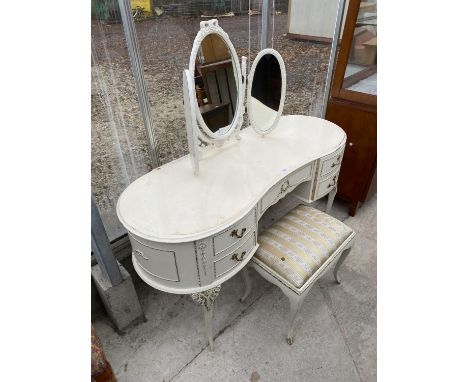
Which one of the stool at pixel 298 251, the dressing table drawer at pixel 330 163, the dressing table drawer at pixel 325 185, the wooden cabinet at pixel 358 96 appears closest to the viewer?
the stool at pixel 298 251

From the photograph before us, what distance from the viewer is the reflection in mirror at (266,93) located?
1734 mm

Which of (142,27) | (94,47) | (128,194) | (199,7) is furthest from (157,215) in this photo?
(199,7)

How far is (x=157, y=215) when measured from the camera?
127 cm

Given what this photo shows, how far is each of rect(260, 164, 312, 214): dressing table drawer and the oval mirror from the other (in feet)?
1.20

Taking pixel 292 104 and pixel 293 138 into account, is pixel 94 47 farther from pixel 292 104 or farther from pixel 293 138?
pixel 292 104

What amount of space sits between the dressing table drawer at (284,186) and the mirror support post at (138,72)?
2.53ft

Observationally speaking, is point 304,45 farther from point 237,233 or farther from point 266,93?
point 237,233

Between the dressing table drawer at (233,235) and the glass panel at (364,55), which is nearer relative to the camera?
the dressing table drawer at (233,235)

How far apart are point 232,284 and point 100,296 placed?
87 centimetres

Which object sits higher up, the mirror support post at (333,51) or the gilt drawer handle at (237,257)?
the mirror support post at (333,51)

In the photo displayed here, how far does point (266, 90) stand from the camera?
1800 mm

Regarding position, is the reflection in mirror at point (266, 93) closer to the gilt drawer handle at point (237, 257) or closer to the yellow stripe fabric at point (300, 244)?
the yellow stripe fabric at point (300, 244)

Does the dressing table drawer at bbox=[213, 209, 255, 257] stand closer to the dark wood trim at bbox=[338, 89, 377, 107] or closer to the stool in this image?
the stool

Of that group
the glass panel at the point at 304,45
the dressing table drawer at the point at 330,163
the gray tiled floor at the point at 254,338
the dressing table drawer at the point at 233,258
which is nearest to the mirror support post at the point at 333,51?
the glass panel at the point at 304,45
